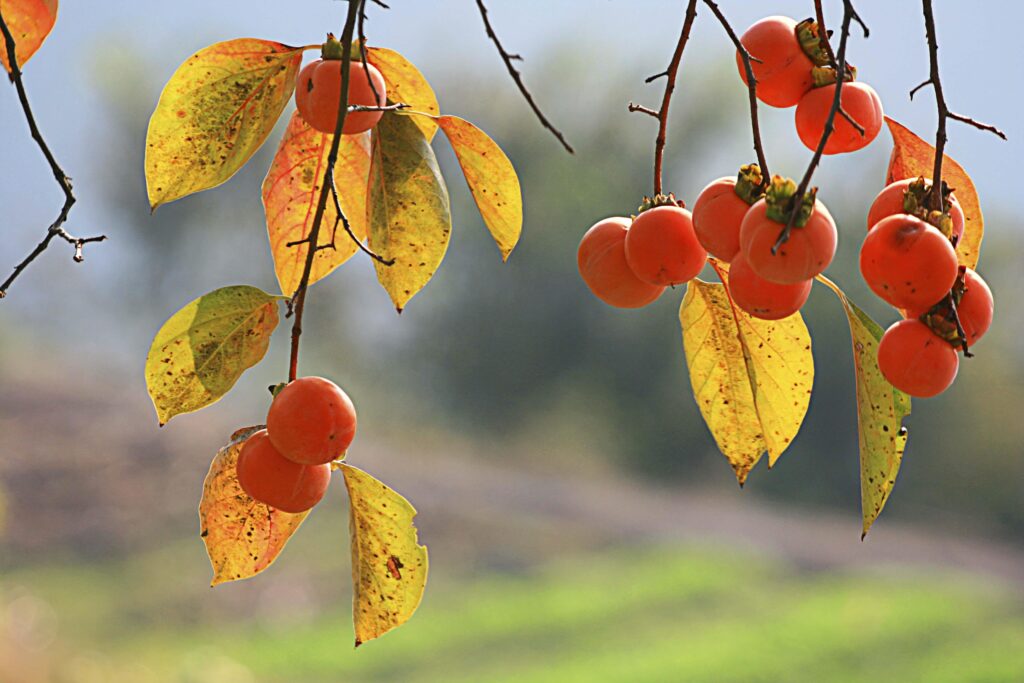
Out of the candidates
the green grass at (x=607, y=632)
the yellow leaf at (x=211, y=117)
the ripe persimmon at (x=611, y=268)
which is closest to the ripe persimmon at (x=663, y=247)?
the ripe persimmon at (x=611, y=268)

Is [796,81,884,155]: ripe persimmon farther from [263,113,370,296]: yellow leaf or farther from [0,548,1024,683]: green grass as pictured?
[0,548,1024,683]: green grass

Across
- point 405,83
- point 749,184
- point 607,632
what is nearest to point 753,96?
point 749,184

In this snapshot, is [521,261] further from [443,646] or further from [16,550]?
[16,550]

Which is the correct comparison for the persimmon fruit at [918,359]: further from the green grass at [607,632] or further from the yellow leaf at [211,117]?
the green grass at [607,632]

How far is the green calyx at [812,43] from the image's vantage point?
0.29 m

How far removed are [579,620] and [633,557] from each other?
0.44 meters

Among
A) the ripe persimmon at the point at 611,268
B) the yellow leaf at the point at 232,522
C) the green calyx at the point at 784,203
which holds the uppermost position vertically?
the green calyx at the point at 784,203

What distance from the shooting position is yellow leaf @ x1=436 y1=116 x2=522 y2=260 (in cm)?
32

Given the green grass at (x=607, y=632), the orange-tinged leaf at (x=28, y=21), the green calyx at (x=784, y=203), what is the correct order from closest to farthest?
the green calyx at (x=784, y=203)
the orange-tinged leaf at (x=28, y=21)
the green grass at (x=607, y=632)

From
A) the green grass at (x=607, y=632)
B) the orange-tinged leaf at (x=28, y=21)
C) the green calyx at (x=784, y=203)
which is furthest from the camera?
the green grass at (x=607, y=632)

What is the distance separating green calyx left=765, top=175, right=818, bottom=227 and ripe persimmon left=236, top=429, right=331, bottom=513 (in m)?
0.14

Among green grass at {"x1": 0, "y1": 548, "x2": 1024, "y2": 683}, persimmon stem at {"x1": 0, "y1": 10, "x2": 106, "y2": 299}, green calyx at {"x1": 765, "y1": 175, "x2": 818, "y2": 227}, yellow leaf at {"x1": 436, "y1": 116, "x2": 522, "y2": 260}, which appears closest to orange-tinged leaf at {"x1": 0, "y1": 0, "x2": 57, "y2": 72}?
persimmon stem at {"x1": 0, "y1": 10, "x2": 106, "y2": 299}

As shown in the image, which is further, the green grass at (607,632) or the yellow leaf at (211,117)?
the green grass at (607,632)

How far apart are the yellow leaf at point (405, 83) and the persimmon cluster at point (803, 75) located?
10 centimetres
